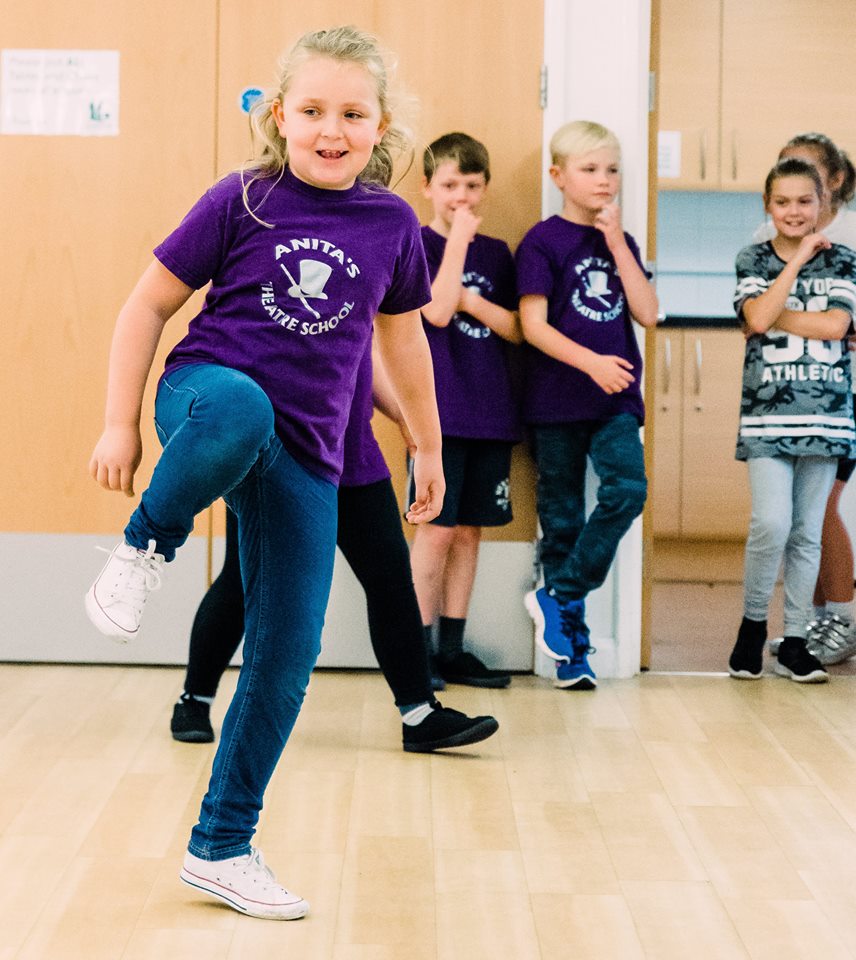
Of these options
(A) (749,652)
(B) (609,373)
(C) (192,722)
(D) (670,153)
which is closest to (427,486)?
(C) (192,722)

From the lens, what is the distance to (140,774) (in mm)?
2074

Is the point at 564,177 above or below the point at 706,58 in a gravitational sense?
below

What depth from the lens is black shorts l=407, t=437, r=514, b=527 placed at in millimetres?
2781

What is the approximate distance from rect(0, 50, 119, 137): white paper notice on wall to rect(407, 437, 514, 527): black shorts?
3.53 feet

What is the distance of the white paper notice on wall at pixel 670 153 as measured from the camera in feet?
15.6

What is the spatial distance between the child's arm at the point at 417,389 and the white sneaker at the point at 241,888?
0.50 m

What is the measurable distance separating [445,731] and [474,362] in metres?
0.89

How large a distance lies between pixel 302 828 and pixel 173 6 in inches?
74.6

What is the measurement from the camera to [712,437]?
448 cm

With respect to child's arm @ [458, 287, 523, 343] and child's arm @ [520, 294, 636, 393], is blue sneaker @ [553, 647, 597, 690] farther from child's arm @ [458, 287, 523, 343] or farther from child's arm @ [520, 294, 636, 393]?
child's arm @ [458, 287, 523, 343]

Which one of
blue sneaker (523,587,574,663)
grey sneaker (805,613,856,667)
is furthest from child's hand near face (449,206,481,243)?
grey sneaker (805,613,856,667)

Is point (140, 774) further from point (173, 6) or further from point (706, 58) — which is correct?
point (706, 58)

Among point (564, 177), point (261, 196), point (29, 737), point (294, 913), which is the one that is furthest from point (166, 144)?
point (294, 913)

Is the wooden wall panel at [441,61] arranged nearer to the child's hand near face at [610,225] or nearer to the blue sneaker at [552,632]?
the child's hand near face at [610,225]
